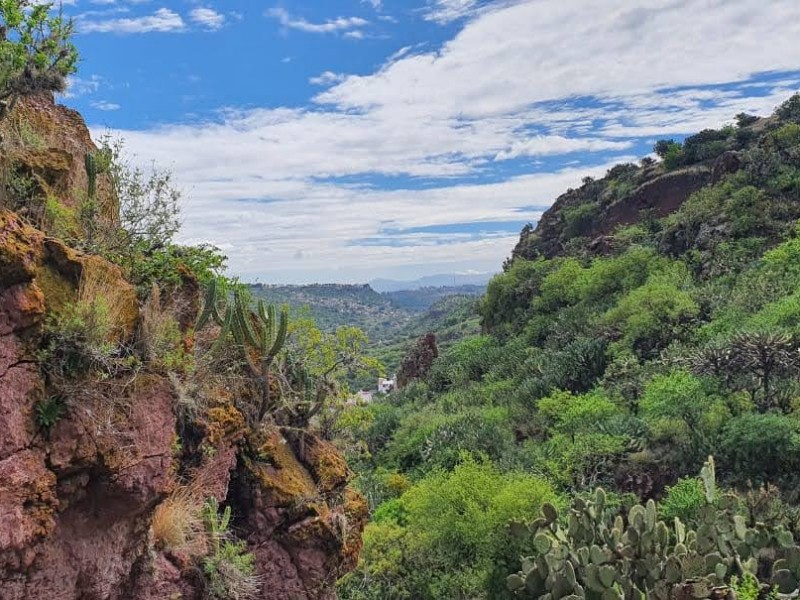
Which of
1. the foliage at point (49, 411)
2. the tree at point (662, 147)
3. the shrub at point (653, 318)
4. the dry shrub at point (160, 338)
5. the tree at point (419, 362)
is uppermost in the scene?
the tree at point (662, 147)

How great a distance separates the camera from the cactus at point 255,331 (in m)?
7.17

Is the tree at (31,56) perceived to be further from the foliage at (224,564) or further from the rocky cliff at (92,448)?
the foliage at (224,564)

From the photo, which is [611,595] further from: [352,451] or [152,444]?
[152,444]

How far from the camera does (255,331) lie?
7.95 m

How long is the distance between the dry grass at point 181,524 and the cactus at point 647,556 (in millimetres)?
6030

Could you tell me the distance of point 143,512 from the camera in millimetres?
5062

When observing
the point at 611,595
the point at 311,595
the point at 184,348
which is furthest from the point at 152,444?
the point at 611,595

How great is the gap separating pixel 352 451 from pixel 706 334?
61.1ft

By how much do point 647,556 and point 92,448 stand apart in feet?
28.7

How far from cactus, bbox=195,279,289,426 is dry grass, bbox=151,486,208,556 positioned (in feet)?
5.04

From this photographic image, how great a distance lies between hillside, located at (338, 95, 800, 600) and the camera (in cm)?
984

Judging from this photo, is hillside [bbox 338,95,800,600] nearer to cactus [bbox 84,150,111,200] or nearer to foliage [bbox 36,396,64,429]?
cactus [bbox 84,150,111,200]

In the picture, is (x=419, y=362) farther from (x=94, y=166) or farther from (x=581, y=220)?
(x=94, y=166)

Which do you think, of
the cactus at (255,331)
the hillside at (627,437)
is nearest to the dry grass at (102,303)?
the cactus at (255,331)
